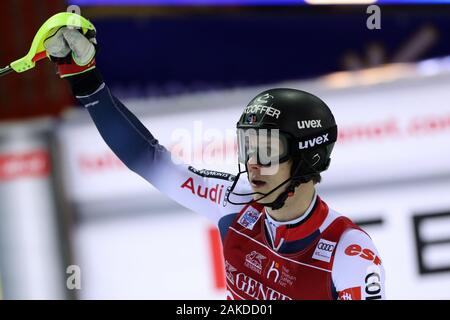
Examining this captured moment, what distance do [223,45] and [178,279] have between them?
1.69 m

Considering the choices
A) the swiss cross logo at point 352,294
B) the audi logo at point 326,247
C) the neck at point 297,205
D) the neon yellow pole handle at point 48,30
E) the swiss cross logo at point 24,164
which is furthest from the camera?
the swiss cross logo at point 24,164

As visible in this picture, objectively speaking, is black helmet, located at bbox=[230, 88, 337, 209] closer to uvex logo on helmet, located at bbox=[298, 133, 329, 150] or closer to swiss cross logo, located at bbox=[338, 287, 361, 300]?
uvex logo on helmet, located at bbox=[298, 133, 329, 150]

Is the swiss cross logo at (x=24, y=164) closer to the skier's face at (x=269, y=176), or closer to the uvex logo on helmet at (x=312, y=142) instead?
the skier's face at (x=269, y=176)

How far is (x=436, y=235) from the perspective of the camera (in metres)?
4.54

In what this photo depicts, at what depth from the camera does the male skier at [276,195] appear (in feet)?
10.1

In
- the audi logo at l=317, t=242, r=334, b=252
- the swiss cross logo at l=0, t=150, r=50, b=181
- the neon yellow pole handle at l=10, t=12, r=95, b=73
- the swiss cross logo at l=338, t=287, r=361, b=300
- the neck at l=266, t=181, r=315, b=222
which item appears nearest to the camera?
the neon yellow pole handle at l=10, t=12, r=95, b=73

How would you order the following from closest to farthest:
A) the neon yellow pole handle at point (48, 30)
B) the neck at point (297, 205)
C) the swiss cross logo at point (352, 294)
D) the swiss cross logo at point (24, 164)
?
the neon yellow pole handle at point (48, 30)
the swiss cross logo at point (352, 294)
the neck at point (297, 205)
the swiss cross logo at point (24, 164)

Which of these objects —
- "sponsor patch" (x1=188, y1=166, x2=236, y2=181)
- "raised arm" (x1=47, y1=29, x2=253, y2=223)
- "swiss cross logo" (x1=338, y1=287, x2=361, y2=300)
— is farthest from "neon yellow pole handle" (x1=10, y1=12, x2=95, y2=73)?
"swiss cross logo" (x1=338, y1=287, x2=361, y2=300)

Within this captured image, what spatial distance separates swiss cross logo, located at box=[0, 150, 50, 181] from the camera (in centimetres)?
449

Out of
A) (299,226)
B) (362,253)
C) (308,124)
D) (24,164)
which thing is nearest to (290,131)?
(308,124)

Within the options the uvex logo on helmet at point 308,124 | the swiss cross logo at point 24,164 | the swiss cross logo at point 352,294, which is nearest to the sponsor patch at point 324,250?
the swiss cross logo at point 352,294

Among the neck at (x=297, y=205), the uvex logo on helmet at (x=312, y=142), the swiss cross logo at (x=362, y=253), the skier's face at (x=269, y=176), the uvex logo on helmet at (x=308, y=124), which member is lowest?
the swiss cross logo at (x=362, y=253)

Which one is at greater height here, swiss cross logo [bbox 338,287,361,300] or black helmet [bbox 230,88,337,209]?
black helmet [bbox 230,88,337,209]
